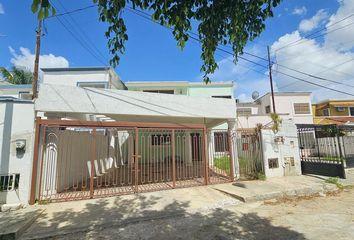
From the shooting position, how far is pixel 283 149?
435 inches

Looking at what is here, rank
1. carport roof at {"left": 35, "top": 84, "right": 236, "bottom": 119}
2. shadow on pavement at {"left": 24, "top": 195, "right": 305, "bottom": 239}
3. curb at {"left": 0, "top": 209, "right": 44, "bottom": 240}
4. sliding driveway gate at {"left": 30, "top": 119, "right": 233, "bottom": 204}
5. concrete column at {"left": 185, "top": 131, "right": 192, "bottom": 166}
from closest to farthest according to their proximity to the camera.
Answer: curb at {"left": 0, "top": 209, "right": 44, "bottom": 240}, shadow on pavement at {"left": 24, "top": 195, "right": 305, "bottom": 239}, sliding driveway gate at {"left": 30, "top": 119, "right": 233, "bottom": 204}, carport roof at {"left": 35, "top": 84, "right": 236, "bottom": 119}, concrete column at {"left": 185, "top": 131, "right": 192, "bottom": 166}

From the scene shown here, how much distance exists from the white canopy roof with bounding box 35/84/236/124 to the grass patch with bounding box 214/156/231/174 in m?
2.18

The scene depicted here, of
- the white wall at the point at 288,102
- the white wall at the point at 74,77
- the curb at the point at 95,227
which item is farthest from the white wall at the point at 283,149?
the white wall at the point at 288,102

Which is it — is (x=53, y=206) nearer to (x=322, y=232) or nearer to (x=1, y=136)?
(x=1, y=136)

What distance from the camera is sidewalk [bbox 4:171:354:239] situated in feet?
18.0

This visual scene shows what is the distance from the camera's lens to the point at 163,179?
34.9 ft

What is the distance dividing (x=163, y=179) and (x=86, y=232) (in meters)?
5.71

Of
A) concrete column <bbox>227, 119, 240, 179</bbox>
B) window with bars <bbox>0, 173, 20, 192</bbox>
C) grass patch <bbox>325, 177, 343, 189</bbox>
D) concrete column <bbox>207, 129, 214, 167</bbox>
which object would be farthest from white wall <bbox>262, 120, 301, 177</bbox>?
window with bars <bbox>0, 173, 20, 192</bbox>

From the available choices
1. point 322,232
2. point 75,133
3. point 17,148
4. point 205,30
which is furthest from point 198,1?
point 75,133

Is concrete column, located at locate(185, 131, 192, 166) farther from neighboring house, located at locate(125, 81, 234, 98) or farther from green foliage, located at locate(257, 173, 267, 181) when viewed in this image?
neighboring house, located at locate(125, 81, 234, 98)

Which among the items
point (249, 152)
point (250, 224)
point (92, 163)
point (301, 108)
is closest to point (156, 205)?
point (92, 163)

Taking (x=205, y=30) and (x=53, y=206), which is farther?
A: (x=53, y=206)

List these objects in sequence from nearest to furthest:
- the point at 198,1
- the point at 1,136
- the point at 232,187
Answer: the point at 198,1
the point at 1,136
the point at 232,187

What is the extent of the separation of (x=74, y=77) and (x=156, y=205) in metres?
13.0
